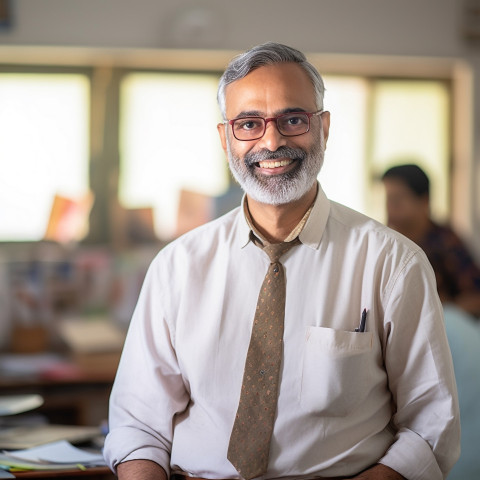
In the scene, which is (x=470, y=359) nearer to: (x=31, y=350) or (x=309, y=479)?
(x=309, y=479)

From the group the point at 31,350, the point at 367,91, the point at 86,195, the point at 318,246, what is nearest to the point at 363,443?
the point at 318,246

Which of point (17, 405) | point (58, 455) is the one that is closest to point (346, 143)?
point (17, 405)

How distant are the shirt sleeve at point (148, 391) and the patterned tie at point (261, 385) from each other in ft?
0.53

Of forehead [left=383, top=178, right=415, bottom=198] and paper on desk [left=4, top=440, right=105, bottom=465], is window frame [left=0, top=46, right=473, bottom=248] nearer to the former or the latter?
forehead [left=383, top=178, right=415, bottom=198]

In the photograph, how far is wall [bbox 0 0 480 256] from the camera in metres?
4.25

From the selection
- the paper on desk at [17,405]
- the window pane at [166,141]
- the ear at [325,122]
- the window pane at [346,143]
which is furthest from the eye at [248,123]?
the window pane at [346,143]

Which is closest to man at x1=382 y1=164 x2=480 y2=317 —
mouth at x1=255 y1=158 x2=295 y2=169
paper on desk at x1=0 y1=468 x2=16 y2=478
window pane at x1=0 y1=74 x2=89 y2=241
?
mouth at x1=255 y1=158 x2=295 y2=169

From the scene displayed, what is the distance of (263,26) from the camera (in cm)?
443

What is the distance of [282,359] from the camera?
1543 mm

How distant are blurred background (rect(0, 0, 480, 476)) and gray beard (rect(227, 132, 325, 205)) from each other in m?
2.40

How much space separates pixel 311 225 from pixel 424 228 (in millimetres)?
1669

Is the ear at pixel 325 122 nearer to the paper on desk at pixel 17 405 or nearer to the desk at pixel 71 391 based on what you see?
the paper on desk at pixel 17 405

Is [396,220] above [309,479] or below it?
above

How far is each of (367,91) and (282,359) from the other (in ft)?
11.1
